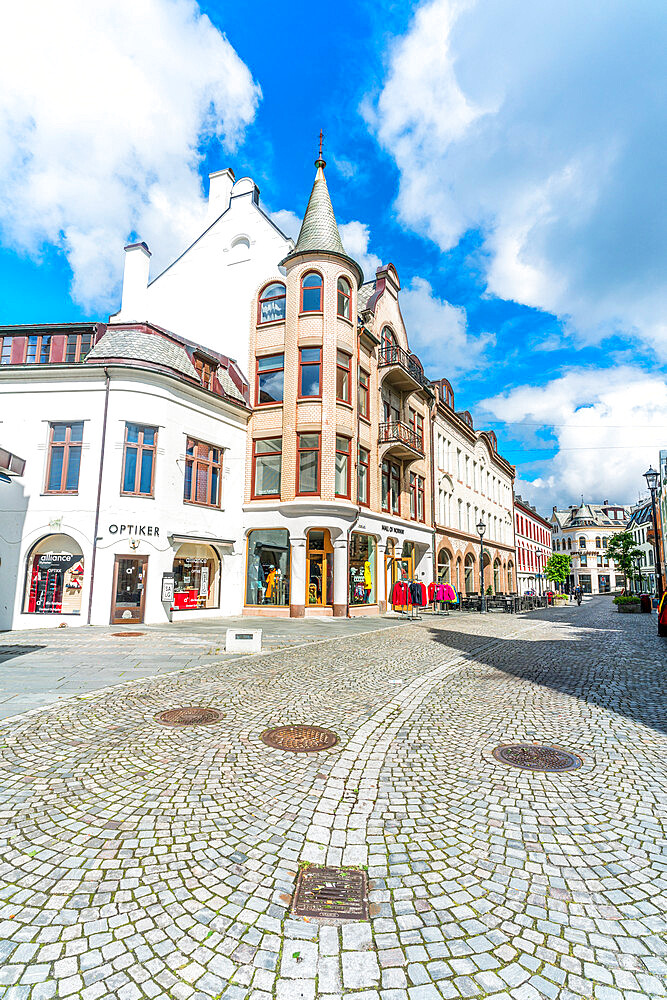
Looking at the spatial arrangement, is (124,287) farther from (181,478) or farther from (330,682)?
(330,682)

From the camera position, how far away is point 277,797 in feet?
14.5

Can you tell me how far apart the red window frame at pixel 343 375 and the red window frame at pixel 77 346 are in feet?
32.6

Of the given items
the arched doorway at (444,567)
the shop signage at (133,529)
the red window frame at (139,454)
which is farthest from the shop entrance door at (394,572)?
the red window frame at (139,454)

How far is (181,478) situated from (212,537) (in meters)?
2.80

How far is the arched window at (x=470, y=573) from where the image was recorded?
41406 mm

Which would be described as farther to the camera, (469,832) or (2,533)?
(2,533)

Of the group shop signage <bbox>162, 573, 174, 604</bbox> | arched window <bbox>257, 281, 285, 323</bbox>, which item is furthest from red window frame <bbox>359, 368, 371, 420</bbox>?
shop signage <bbox>162, 573, 174, 604</bbox>

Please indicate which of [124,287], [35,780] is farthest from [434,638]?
[124,287]

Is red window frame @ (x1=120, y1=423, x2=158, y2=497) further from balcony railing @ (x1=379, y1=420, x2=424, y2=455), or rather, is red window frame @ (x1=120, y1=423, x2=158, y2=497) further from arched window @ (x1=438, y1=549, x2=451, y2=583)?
arched window @ (x1=438, y1=549, x2=451, y2=583)

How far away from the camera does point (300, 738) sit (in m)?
5.89

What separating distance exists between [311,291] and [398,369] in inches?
253

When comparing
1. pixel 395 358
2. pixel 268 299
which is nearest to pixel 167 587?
pixel 268 299

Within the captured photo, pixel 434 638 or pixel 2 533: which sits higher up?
pixel 2 533

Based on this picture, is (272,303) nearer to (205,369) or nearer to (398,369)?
(205,369)
